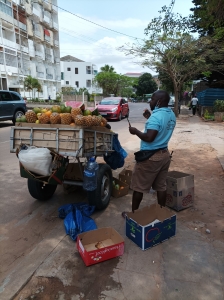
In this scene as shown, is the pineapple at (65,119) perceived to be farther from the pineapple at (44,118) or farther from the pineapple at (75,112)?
the pineapple at (44,118)

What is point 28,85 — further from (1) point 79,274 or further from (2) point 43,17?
(1) point 79,274

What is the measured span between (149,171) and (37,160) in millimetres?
1337

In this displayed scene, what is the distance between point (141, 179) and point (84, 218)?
0.94 m

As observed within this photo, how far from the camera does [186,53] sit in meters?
16.3

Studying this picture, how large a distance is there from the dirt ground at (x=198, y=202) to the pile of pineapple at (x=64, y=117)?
1.67 m

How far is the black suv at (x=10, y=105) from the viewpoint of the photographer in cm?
1184

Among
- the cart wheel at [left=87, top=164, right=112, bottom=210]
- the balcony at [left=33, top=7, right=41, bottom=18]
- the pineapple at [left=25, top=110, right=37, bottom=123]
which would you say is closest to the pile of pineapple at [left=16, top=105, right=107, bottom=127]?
the pineapple at [left=25, top=110, right=37, bottom=123]

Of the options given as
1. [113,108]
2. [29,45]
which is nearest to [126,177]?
[113,108]

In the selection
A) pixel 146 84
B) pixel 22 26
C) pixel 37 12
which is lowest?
pixel 146 84

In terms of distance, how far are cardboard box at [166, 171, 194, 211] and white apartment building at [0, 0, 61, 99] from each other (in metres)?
26.5

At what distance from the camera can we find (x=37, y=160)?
8.87ft

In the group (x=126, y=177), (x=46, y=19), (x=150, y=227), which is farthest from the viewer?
(x=46, y=19)

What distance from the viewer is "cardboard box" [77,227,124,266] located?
2357 mm

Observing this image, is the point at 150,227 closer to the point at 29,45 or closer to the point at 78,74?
the point at 29,45
